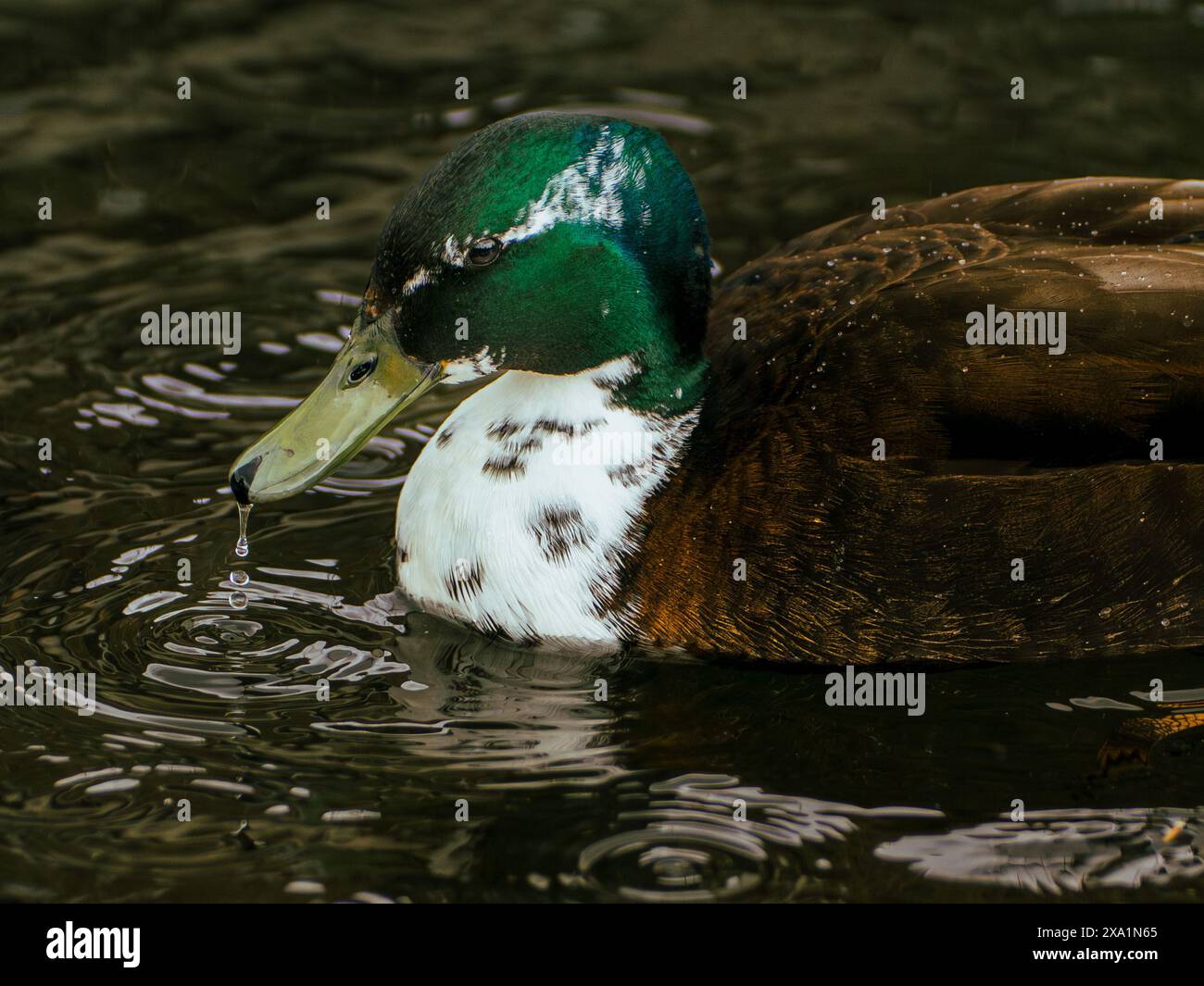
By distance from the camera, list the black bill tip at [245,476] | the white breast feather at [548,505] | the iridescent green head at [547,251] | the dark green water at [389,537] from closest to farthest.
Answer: the dark green water at [389,537] → the iridescent green head at [547,251] → the black bill tip at [245,476] → the white breast feather at [548,505]

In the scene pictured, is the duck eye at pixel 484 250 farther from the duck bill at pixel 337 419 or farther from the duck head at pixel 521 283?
the duck bill at pixel 337 419

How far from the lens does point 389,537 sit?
7066mm

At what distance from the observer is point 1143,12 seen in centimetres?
1051

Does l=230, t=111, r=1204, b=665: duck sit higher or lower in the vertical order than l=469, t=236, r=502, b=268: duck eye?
lower

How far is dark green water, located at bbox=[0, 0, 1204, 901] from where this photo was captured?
18.1ft

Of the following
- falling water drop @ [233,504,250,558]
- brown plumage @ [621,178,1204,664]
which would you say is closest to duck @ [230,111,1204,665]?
brown plumage @ [621,178,1204,664]

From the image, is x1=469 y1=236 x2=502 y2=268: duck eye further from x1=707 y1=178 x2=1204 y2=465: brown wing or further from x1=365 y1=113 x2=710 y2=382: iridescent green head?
x1=707 y1=178 x2=1204 y2=465: brown wing

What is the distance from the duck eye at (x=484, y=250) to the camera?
19.4ft

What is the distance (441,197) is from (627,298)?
2.21ft

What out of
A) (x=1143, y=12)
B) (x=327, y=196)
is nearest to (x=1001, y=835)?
(x=327, y=196)

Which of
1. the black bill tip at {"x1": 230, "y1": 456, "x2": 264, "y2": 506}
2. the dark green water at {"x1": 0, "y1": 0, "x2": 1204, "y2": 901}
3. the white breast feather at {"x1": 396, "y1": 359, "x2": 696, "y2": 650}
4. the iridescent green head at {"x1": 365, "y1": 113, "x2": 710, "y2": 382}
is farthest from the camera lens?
the white breast feather at {"x1": 396, "y1": 359, "x2": 696, "y2": 650}

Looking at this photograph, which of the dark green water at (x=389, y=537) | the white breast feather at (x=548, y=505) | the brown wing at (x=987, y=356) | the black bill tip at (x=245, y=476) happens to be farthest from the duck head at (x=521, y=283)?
the dark green water at (x=389, y=537)

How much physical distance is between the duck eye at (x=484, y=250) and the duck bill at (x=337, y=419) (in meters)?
0.36

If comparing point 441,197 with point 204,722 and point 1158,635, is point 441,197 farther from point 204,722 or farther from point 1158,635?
point 1158,635
